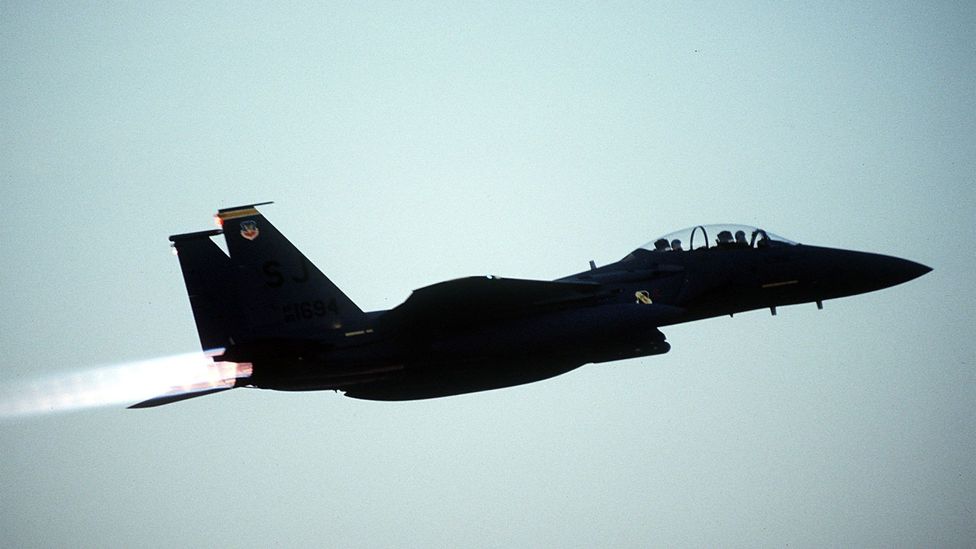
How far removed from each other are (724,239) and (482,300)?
5.23 m

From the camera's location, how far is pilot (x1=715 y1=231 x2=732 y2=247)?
19281mm

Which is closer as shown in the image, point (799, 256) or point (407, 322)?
point (407, 322)

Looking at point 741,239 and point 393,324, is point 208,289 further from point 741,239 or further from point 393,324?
point 741,239

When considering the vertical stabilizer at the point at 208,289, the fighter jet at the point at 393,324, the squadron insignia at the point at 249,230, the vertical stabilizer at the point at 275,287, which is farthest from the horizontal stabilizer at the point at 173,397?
the squadron insignia at the point at 249,230

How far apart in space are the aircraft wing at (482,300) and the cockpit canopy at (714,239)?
2.11 meters

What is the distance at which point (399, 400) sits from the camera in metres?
18.1

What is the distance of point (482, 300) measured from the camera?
1702 centimetres

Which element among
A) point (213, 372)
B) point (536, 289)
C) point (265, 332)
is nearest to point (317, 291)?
point (265, 332)

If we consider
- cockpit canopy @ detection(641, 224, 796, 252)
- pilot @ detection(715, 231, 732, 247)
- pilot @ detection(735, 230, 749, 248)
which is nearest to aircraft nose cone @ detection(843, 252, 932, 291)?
cockpit canopy @ detection(641, 224, 796, 252)

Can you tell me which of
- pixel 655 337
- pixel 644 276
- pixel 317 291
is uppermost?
pixel 317 291

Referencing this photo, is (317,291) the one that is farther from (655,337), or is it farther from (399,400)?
(655,337)

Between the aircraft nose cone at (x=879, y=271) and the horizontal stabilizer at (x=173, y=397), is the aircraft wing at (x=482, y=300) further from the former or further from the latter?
the aircraft nose cone at (x=879, y=271)

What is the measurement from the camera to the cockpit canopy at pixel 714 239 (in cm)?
1925

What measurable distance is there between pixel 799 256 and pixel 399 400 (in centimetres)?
799
